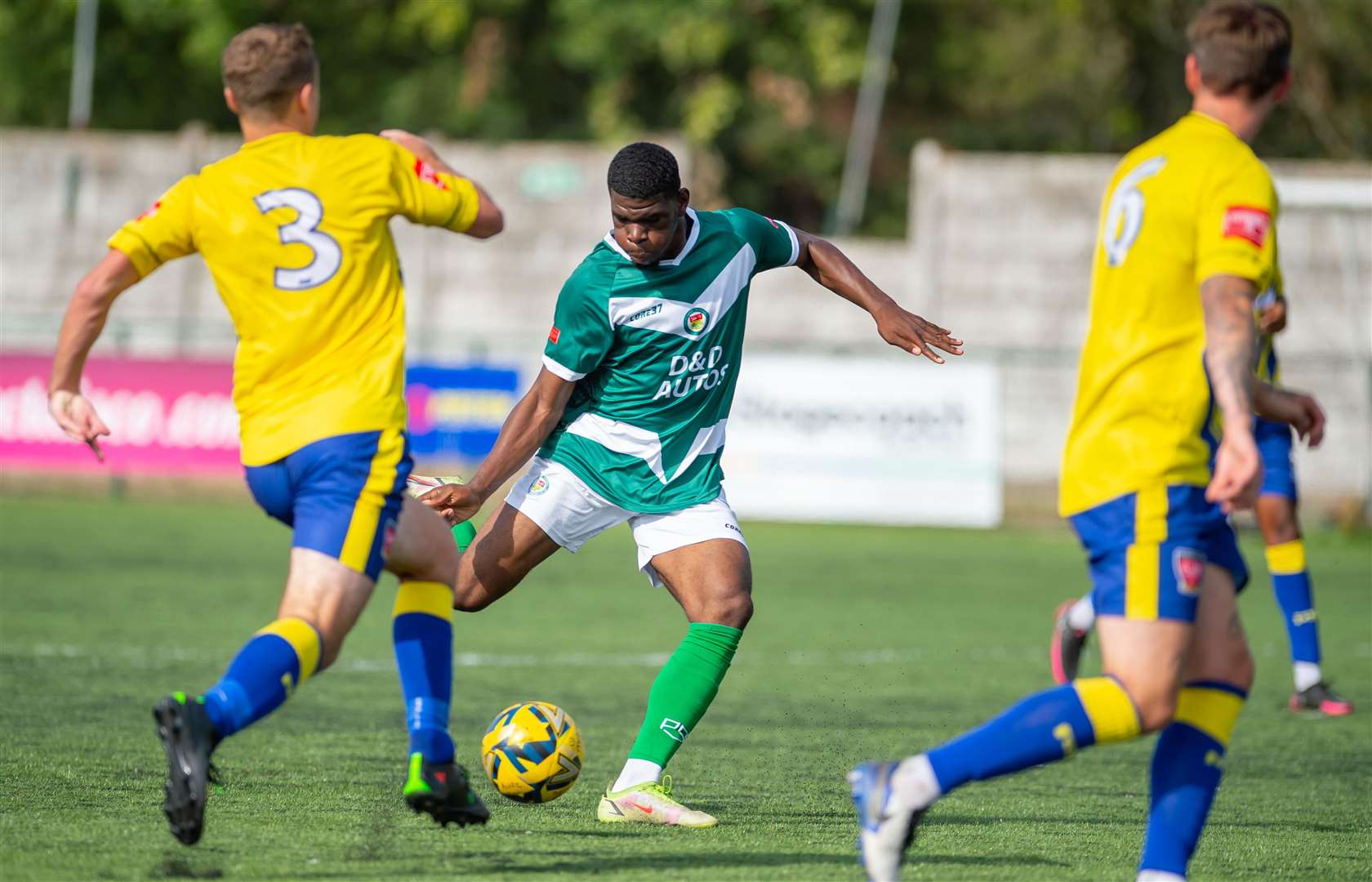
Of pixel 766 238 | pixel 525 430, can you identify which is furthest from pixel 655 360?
pixel 766 238

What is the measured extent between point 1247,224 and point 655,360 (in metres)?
2.32

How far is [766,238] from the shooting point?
6.05 metres

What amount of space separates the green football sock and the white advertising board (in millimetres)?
11669

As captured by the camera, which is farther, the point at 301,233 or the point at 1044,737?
the point at 301,233

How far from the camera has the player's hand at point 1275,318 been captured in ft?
21.4

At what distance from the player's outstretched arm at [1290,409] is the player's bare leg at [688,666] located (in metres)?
1.86

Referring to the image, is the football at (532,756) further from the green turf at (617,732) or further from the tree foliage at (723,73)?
the tree foliage at (723,73)

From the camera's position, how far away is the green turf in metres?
4.84

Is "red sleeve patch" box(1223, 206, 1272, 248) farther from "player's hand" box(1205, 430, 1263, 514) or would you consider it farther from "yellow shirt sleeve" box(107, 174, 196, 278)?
"yellow shirt sleeve" box(107, 174, 196, 278)

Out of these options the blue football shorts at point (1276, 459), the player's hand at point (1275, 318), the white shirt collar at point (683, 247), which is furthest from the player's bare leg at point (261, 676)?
the blue football shorts at point (1276, 459)

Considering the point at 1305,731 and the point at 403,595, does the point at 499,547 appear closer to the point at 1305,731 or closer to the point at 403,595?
the point at 403,595

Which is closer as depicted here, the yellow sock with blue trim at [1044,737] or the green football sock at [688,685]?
the yellow sock with blue trim at [1044,737]

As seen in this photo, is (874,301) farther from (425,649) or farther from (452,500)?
(425,649)

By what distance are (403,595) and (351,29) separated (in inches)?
1063
